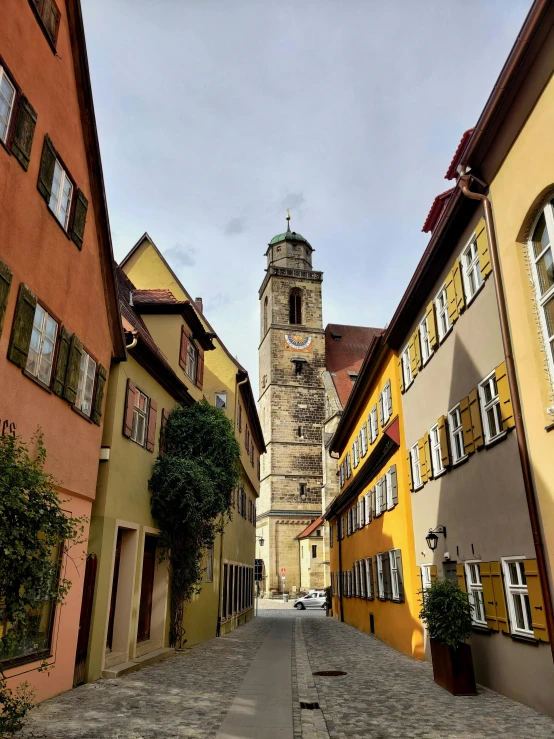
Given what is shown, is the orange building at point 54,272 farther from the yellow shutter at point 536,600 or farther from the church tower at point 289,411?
the church tower at point 289,411

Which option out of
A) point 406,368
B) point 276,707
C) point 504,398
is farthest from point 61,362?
point 406,368

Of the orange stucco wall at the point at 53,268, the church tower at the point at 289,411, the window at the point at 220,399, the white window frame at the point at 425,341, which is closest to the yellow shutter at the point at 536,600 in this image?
the white window frame at the point at 425,341

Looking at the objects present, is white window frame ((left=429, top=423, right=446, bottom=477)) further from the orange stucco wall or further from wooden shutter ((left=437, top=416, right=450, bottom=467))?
the orange stucco wall

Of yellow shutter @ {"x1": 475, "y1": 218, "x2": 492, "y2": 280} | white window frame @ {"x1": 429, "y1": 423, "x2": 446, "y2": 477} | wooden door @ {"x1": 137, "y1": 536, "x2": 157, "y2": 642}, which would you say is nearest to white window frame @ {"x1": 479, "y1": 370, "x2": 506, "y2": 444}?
yellow shutter @ {"x1": 475, "y1": 218, "x2": 492, "y2": 280}

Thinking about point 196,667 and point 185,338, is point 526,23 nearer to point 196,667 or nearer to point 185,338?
point 185,338

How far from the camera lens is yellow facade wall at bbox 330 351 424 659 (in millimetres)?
13402

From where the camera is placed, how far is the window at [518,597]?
7.77m

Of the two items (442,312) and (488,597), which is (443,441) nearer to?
(442,312)

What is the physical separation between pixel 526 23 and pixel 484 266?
325cm

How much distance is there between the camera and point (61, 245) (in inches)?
349

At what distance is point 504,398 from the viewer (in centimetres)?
824

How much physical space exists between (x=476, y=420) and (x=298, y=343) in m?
48.7

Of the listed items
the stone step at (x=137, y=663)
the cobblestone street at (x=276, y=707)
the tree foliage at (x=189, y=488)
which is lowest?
the cobblestone street at (x=276, y=707)

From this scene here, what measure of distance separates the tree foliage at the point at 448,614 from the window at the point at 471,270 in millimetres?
4748
